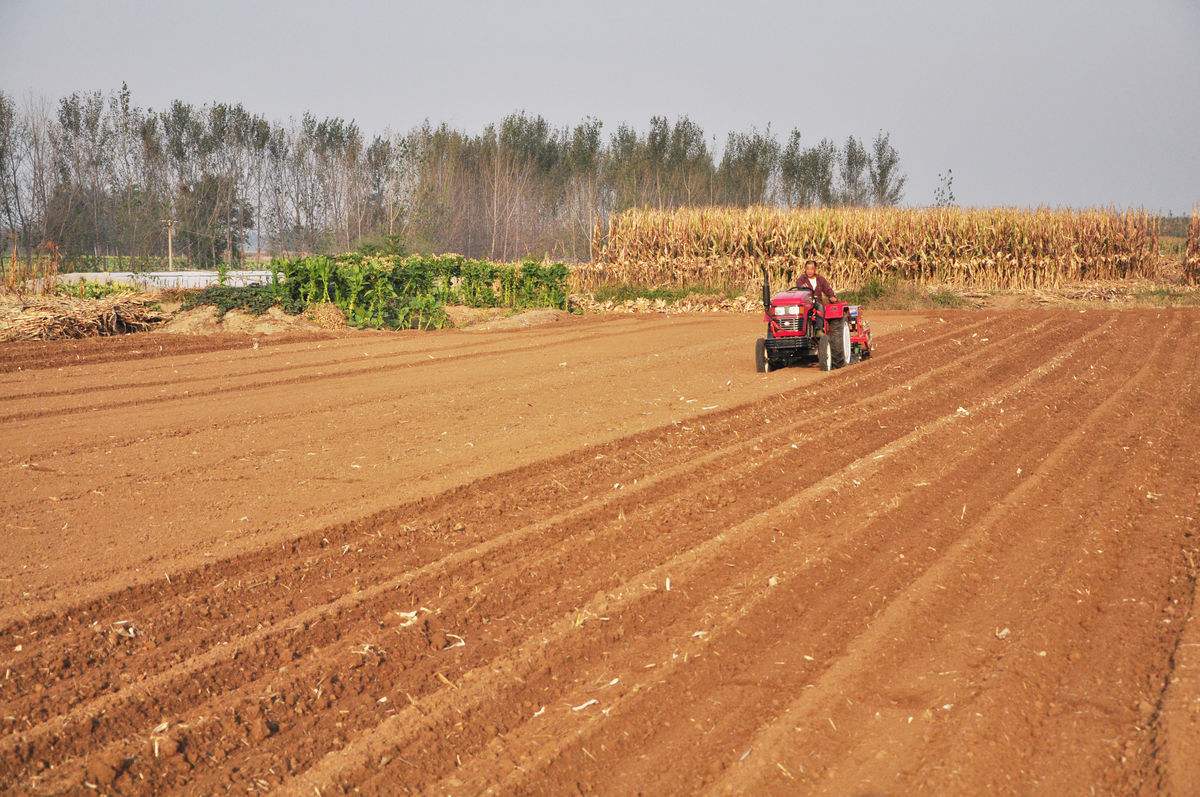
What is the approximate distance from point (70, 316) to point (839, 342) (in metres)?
15.1

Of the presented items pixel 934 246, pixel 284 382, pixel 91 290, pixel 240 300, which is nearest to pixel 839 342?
pixel 284 382

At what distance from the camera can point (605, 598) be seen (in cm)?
593

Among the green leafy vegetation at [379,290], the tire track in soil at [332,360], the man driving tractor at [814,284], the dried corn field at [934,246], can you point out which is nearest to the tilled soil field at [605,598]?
the tire track in soil at [332,360]

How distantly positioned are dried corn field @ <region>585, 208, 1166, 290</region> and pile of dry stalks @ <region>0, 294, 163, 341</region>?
679 inches

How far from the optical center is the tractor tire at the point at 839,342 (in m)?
14.9

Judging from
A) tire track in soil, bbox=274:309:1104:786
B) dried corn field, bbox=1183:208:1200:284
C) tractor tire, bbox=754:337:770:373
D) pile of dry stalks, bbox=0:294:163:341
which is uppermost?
dried corn field, bbox=1183:208:1200:284

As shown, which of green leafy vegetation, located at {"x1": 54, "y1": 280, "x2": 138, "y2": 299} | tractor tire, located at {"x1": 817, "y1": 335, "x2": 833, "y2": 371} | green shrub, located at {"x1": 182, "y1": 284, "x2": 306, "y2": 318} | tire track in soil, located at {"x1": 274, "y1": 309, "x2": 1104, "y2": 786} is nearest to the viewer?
tire track in soil, located at {"x1": 274, "y1": 309, "x2": 1104, "y2": 786}

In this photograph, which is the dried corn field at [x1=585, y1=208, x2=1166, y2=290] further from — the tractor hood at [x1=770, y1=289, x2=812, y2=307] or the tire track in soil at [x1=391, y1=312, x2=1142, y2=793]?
the tire track in soil at [x1=391, y1=312, x2=1142, y2=793]

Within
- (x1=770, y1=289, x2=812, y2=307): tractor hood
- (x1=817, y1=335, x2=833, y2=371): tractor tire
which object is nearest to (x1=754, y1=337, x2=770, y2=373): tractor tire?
(x1=770, y1=289, x2=812, y2=307): tractor hood

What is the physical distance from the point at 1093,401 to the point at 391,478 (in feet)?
27.4

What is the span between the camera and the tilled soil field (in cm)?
427

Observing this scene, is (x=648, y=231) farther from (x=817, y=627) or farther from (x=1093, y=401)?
(x=817, y=627)

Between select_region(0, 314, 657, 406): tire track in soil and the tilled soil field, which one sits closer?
the tilled soil field

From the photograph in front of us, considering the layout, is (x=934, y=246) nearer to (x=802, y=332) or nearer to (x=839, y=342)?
(x=839, y=342)
